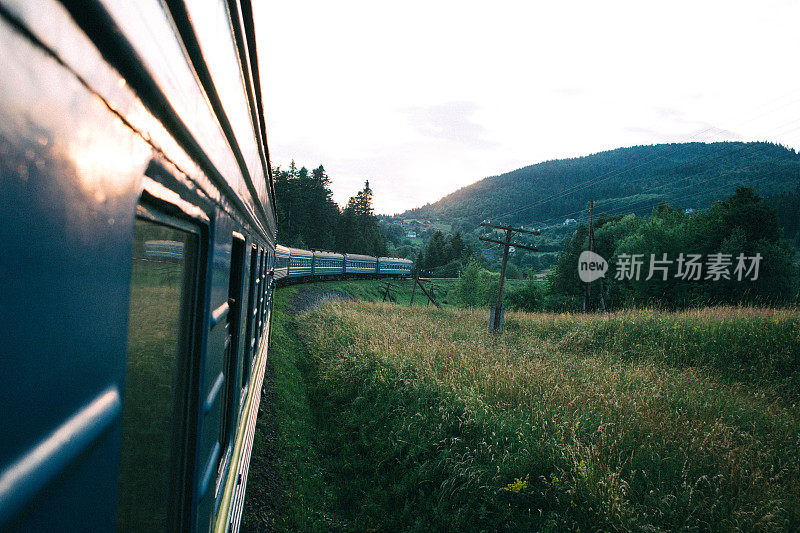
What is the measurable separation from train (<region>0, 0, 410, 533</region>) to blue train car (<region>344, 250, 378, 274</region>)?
30766 mm

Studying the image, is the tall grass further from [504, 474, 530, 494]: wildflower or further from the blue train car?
the blue train car

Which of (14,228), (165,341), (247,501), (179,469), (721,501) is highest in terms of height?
(14,228)

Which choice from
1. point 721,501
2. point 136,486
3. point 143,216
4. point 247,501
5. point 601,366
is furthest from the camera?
point 601,366

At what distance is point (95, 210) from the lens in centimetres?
59

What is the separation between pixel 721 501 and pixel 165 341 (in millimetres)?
5182

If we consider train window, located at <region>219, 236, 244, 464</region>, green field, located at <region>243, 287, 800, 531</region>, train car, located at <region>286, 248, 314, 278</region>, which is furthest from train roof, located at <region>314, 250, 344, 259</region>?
train window, located at <region>219, 236, 244, 464</region>

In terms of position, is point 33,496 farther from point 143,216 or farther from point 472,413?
point 472,413

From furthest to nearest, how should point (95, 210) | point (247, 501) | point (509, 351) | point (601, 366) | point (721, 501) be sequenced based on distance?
point (509, 351) < point (601, 366) < point (247, 501) < point (721, 501) < point (95, 210)

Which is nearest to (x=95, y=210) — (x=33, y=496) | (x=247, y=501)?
(x=33, y=496)

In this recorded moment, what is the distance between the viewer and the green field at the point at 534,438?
13.7ft

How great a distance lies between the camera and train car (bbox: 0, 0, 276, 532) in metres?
0.42

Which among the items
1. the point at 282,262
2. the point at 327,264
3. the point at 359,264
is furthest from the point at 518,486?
the point at 359,264

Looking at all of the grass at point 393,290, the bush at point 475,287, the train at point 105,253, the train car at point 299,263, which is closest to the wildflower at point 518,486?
the train at point 105,253

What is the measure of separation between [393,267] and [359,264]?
7602mm
